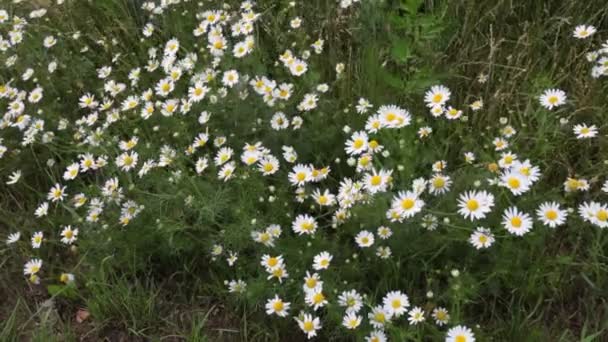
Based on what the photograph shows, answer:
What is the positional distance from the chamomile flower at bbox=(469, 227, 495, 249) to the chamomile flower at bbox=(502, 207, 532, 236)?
0.20 feet

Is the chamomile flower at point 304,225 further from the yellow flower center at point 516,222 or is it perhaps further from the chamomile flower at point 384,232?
the yellow flower center at point 516,222

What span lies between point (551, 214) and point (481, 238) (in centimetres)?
24

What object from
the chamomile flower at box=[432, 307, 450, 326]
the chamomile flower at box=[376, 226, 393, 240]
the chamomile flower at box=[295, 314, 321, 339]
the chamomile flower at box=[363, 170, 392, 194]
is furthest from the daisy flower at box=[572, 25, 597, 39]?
the chamomile flower at box=[295, 314, 321, 339]

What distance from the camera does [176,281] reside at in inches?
98.2

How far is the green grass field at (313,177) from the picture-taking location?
2.06 m

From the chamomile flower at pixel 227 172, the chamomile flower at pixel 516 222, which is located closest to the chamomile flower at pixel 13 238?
the chamomile flower at pixel 227 172

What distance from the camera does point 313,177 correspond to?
2350 millimetres

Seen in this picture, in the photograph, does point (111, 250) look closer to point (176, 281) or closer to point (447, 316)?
point (176, 281)

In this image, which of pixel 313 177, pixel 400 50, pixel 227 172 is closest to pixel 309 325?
pixel 313 177

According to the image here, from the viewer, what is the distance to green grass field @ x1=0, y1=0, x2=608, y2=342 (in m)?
2.06

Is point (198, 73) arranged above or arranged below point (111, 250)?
above

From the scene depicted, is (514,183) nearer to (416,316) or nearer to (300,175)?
(416,316)

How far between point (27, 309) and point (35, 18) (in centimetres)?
200

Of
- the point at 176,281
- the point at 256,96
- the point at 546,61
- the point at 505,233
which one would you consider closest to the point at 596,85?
the point at 546,61
